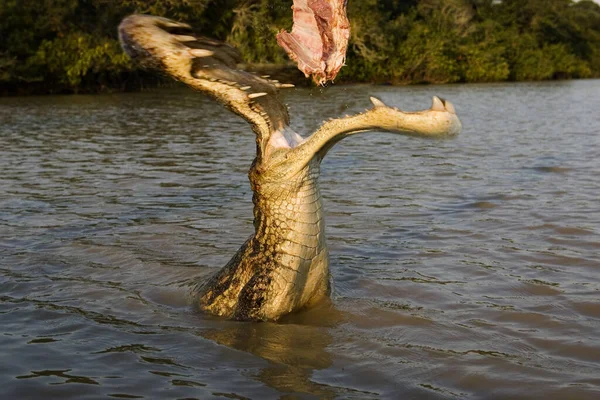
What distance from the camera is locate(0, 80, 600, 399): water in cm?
328

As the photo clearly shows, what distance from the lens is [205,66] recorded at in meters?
3.41

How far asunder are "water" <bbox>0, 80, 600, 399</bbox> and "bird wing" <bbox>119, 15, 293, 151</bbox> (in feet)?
2.74

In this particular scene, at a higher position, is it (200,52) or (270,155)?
(200,52)

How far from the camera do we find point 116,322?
13.4 ft

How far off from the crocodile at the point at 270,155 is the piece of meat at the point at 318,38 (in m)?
0.22

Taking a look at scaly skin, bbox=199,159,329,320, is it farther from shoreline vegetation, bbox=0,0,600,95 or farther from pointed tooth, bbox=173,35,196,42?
pointed tooth, bbox=173,35,196,42

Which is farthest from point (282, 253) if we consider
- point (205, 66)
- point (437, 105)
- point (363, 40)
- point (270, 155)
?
point (363, 40)

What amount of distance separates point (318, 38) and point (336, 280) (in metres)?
1.87

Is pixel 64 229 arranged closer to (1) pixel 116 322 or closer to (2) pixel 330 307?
(1) pixel 116 322

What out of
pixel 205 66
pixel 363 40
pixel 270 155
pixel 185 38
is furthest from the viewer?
pixel 363 40

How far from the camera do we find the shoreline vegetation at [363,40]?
2778 centimetres

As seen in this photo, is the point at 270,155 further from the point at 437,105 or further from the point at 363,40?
the point at 363,40

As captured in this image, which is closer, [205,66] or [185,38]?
[185,38]

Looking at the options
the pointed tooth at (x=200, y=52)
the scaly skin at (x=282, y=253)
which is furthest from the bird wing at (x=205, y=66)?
the scaly skin at (x=282, y=253)
